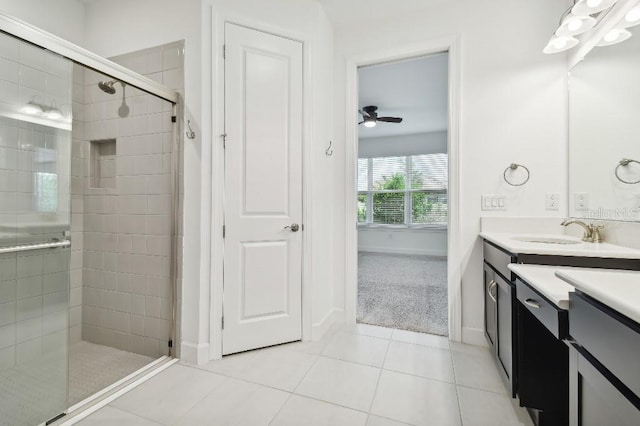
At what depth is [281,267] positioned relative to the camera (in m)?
2.20

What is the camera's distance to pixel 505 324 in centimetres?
157

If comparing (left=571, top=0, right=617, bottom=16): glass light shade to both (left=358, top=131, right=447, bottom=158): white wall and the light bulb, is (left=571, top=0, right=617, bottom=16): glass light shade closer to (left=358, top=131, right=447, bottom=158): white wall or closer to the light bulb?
the light bulb

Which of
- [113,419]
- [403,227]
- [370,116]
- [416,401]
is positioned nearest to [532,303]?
[416,401]

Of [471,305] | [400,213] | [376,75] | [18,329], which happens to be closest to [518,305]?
[471,305]

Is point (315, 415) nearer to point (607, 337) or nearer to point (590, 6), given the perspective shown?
point (607, 337)

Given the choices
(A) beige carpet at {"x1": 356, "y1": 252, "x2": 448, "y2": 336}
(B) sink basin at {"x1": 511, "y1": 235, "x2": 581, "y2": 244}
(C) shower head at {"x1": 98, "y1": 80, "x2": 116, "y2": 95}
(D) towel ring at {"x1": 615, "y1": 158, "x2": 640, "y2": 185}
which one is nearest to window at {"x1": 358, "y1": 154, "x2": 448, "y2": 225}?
(A) beige carpet at {"x1": 356, "y1": 252, "x2": 448, "y2": 336}

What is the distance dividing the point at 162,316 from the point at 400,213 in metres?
5.48

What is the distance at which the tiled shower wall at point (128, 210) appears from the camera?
81.0 inches

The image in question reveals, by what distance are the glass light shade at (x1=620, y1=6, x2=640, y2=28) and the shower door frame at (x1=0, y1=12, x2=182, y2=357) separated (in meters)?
2.65

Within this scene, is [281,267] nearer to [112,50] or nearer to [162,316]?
[162,316]

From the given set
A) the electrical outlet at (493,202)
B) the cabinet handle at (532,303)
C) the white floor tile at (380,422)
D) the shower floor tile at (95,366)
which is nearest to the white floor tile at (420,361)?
the white floor tile at (380,422)

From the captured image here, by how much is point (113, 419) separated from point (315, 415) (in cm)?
101

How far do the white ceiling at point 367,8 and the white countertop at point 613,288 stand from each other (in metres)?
2.36

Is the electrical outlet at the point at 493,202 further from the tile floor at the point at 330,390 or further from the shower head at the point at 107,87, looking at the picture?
the shower head at the point at 107,87
